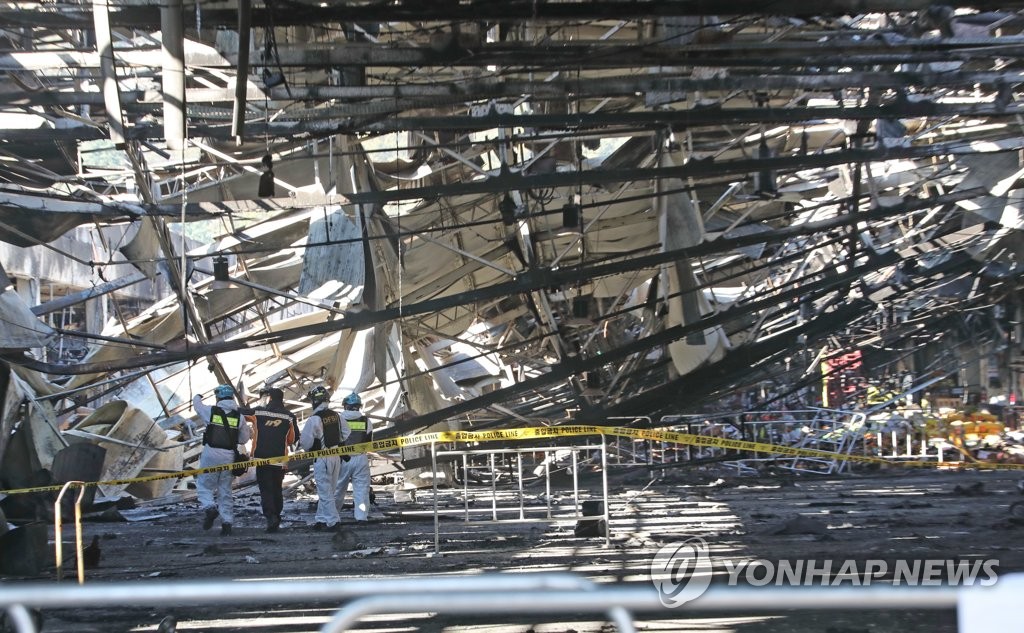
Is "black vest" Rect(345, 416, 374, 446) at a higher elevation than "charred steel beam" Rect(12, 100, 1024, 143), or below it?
below

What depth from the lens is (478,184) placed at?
1116 centimetres

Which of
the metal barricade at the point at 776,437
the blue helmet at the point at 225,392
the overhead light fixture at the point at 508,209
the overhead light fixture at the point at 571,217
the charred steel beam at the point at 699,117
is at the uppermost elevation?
the charred steel beam at the point at 699,117

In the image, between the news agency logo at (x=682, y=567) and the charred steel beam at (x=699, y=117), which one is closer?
the news agency logo at (x=682, y=567)

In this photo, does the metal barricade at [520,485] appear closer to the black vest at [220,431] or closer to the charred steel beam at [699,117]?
the black vest at [220,431]

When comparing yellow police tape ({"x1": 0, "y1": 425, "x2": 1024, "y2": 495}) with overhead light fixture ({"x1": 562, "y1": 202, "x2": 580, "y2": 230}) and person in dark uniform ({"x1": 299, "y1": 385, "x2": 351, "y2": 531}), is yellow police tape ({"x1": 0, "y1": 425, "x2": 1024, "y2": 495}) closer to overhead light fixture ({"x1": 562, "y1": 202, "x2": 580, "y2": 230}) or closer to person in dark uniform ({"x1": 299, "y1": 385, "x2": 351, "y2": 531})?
person in dark uniform ({"x1": 299, "y1": 385, "x2": 351, "y2": 531})

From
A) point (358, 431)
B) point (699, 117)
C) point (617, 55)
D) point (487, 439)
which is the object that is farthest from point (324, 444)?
point (617, 55)

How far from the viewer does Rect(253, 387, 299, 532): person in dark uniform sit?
1311 cm

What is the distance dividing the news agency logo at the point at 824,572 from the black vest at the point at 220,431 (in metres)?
6.65

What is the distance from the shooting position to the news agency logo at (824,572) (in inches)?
314

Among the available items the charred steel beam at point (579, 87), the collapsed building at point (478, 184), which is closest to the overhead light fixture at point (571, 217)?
the collapsed building at point (478, 184)

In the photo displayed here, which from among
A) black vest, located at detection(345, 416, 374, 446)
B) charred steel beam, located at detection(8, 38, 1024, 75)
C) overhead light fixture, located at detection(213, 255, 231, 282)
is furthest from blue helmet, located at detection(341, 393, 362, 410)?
charred steel beam, located at detection(8, 38, 1024, 75)

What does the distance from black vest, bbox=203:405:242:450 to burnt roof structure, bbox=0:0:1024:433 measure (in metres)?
1.10

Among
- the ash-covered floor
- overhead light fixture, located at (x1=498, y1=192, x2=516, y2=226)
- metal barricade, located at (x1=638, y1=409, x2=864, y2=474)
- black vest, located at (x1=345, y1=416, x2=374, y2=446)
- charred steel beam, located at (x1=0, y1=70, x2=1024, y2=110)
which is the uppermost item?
charred steel beam, located at (x1=0, y1=70, x2=1024, y2=110)

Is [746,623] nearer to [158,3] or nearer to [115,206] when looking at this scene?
[158,3]
